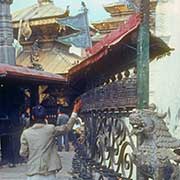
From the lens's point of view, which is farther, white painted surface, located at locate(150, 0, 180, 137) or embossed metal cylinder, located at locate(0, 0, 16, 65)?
embossed metal cylinder, located at locate(0, 0, 16, 65)

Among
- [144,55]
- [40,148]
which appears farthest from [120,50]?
[40,148]

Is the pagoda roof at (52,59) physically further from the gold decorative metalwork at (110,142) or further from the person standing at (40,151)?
the person standing at (40,151)

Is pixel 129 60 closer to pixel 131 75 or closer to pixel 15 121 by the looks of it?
pixel 131 75

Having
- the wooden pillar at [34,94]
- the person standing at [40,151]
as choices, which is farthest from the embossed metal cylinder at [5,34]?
the person standing at [40,151]

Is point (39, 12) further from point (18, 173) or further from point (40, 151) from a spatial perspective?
point (40, 151)

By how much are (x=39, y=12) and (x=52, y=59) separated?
2.85 metres

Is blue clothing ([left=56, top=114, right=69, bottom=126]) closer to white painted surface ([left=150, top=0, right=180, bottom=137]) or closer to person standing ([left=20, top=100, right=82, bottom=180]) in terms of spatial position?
white painted surface ([left=150, top=0, right=180, bottom=137])

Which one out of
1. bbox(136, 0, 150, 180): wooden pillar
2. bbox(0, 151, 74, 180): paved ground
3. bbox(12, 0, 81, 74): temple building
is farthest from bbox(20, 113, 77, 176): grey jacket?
bbox(12, 0, 81, 74): temple building

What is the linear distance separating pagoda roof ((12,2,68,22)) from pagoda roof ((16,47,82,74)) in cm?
181

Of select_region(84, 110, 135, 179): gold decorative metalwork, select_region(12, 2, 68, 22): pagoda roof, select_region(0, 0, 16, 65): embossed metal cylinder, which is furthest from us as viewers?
select_region(12, 2, 68, 22): pagoda roof

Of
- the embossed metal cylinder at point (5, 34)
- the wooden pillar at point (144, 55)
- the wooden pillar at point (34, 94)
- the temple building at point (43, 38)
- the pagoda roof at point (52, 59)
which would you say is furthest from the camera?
the temple building at point (43, 38)

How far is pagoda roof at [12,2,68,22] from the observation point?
27.8 meters

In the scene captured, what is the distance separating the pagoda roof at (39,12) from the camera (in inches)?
1094

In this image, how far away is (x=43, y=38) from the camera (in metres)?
29.0
